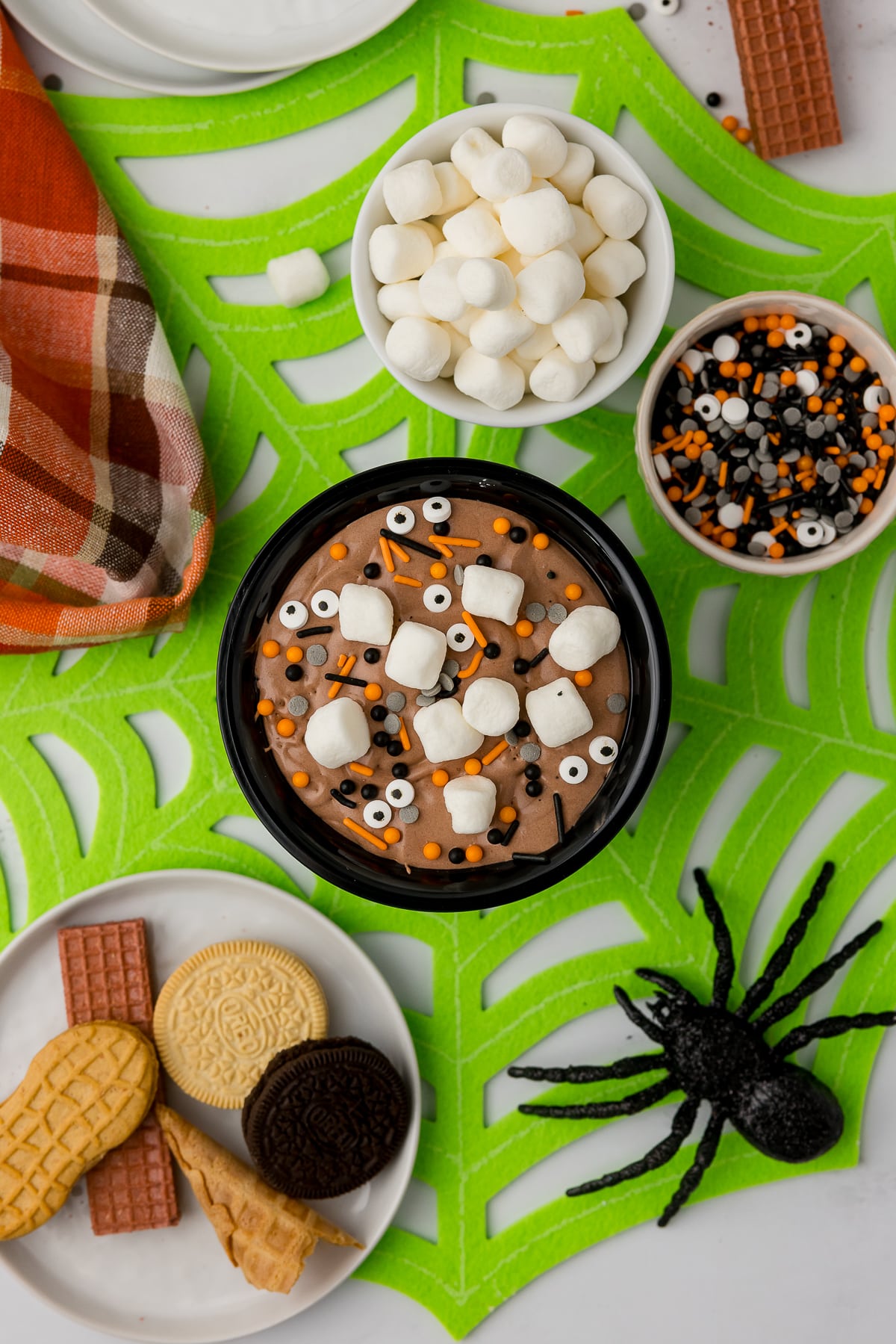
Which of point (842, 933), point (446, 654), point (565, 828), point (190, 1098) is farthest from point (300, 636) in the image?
point (842, 933)

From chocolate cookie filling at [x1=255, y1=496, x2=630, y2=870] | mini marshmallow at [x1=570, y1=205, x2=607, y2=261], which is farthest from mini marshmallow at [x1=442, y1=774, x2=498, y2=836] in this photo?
mini marshmallow at [x1=570, y1=205, x2=607, y2=261]

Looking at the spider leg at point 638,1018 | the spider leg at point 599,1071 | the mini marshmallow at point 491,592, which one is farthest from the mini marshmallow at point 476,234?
the spider leg at point 599,1071

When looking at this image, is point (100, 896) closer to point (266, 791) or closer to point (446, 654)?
point (266, 791)

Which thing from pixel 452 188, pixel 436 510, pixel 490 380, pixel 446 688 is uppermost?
pixel 452 188

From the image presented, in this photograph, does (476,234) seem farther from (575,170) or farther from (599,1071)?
(599,1071)

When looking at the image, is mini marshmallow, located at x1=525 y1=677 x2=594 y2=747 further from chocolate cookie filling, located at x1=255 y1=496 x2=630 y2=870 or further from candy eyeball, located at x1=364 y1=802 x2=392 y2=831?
candy eyeball, located at x1=364 y1=802 x2=392 y2=831

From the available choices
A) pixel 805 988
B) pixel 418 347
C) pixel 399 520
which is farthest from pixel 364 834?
pixel 805 988
